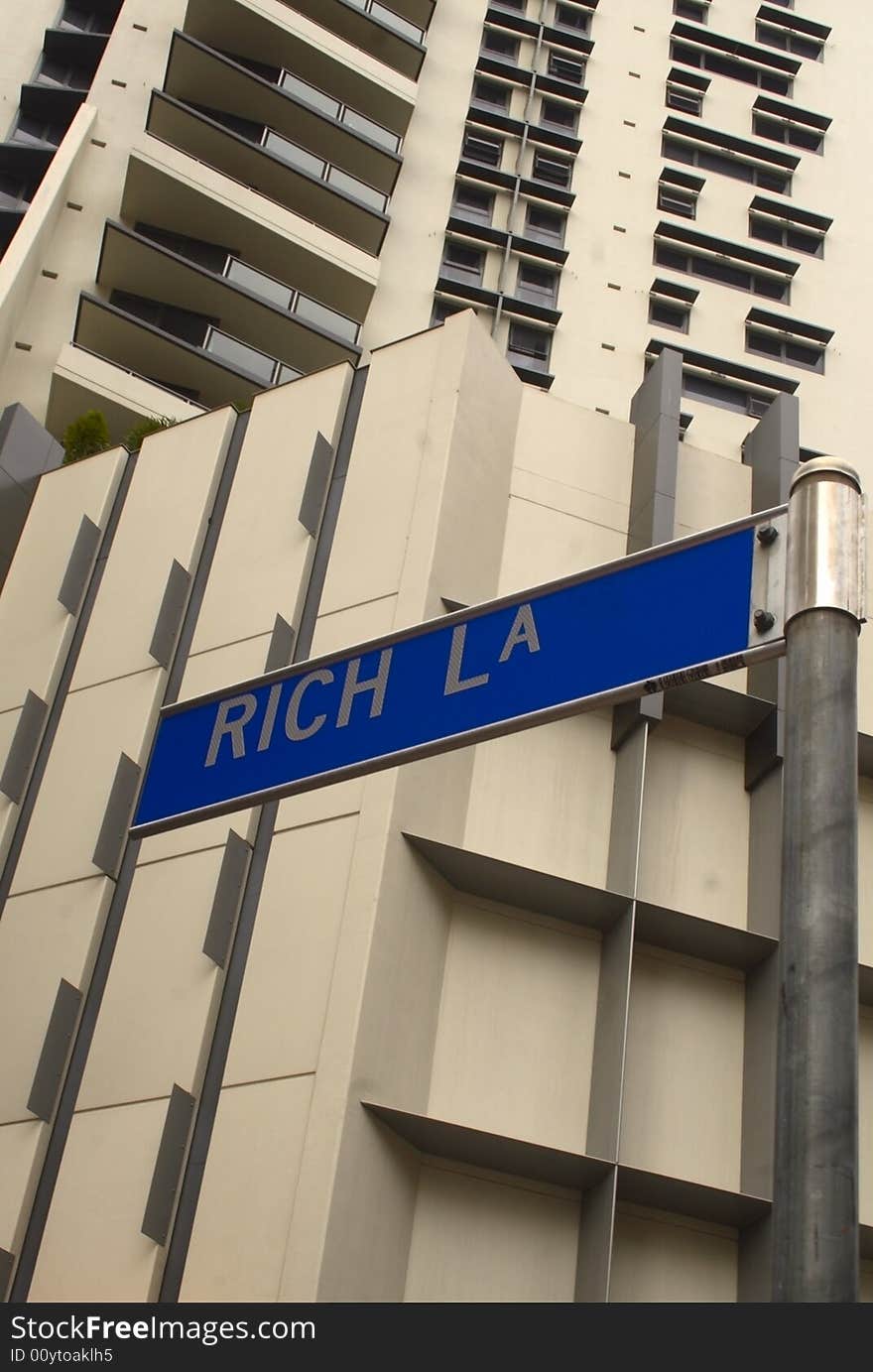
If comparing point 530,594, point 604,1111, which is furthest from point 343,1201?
point 530,594

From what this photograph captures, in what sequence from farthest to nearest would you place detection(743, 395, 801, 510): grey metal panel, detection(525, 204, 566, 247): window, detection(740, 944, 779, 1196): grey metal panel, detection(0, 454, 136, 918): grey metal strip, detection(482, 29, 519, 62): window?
detection(482, 29, 519, 62): window → detection(525, 204, 566, 247): window → detection(743, 395, 801, 510): grey metal panel → detection(0, 454, 136, 918): grey metal strip → detection(740, 944, 779, 1196): grey metal panel

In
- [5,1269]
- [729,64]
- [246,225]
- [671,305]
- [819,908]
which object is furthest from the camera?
[729,64]

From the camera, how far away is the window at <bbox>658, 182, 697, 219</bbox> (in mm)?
39594

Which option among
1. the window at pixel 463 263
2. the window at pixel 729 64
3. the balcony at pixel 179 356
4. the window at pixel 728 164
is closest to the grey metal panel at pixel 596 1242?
the balcony at pixel 179 356

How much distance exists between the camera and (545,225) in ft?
125

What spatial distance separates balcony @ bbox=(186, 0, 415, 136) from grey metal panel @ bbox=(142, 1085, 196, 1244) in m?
28.8

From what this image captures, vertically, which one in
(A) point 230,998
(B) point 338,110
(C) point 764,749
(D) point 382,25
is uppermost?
(D) point 382,25

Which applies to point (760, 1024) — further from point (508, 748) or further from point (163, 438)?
point (163, 438)

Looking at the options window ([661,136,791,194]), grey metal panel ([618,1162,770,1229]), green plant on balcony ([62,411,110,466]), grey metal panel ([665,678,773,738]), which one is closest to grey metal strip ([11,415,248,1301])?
grey metal panel ([618,1162,770,1229])

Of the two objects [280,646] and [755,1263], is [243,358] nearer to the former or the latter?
[280,646]

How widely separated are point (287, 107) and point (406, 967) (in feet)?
86.6

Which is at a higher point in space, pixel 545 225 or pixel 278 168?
pixel 545 225

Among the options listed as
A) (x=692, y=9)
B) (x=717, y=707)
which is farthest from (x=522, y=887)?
(x=692, y=9)

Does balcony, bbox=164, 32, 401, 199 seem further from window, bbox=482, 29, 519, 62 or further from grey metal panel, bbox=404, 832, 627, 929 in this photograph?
grey metal panel, bbox=404, 832, 627, 929
